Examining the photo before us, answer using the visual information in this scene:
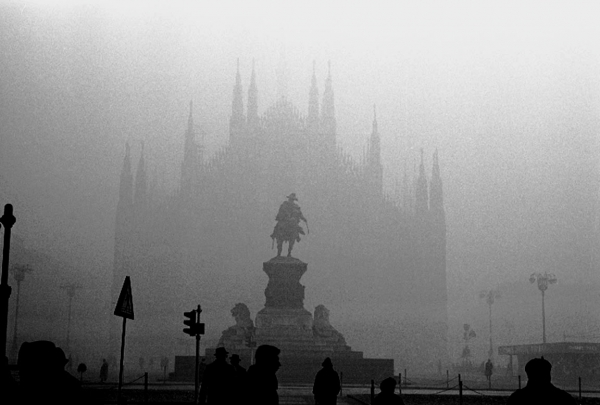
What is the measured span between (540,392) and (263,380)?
249 cm

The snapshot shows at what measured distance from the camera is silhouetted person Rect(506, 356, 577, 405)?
299 inches

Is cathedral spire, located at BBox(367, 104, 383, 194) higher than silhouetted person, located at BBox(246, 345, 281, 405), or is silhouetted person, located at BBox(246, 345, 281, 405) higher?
cathedral spire, located at BBox(367, 104, 383, 194)

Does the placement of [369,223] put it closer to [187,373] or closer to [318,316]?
[318,316]

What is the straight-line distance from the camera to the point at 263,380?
7.56 m

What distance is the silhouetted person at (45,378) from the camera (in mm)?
5828

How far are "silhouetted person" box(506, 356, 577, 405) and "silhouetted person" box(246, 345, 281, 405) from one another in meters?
2.18

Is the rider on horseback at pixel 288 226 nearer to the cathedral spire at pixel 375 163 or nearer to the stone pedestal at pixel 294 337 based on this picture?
the stone pedestal at pixel 294 337

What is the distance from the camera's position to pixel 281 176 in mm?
108000

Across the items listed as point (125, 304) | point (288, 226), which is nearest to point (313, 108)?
point (288, 226)

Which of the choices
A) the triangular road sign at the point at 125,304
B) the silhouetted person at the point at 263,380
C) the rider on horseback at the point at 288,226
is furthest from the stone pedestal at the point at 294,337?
the silhouetted person at the point at 263,380

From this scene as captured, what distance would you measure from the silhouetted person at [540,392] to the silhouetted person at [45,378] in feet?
13.1

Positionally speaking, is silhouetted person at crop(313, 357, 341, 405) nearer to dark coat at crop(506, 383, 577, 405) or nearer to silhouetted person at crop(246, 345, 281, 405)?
silhouetted person at crop(246, 345, 281, 405)

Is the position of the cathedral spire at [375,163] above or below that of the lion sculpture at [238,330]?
above

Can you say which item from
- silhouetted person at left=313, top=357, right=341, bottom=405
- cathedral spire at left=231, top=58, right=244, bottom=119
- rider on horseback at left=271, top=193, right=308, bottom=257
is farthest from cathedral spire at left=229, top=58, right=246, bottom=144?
silhouetted person at left=313, top=357, right=341, bottom=405
